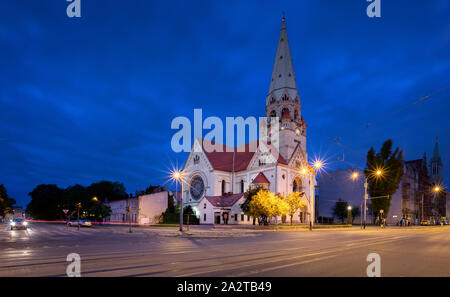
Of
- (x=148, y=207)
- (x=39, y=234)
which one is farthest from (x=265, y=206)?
(x=148, y=207)

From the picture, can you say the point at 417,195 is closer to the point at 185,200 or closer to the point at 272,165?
the point at 272,165

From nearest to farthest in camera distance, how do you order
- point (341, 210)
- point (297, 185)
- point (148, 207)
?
point (148, 207) < point (297, 185) < point (341, 210)

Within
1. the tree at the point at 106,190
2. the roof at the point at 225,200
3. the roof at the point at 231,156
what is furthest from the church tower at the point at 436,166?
the tree at the point at 106,190

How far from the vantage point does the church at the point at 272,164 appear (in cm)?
5716

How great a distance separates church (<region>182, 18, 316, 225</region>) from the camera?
57156 millimetres

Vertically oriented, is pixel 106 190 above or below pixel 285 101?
below

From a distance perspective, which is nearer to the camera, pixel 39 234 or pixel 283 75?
pixel 39 234

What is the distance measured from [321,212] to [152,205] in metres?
47.9

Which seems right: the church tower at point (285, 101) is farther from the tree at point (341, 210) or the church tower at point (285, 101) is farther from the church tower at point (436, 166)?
the church tower at point (436, 166)

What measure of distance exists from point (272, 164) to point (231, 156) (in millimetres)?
16592

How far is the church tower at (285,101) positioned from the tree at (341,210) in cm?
1935

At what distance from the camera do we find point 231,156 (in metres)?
71.8

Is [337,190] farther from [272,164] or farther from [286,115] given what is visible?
[272,164]
